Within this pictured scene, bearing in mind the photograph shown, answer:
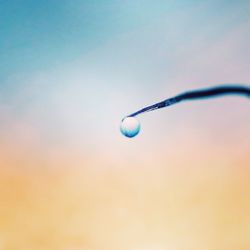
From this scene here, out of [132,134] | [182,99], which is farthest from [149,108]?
[132,134]

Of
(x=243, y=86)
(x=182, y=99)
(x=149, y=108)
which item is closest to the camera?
(x=243, y=86)

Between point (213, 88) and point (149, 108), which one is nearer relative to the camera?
point (213, 88)

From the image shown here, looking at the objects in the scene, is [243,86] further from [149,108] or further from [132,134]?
[132,134]

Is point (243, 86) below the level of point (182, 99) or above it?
below

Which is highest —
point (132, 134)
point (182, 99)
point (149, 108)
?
point (132, 134)

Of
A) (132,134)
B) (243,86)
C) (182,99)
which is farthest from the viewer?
(132,134)

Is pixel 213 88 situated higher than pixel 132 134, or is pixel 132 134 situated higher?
pixel 132 134

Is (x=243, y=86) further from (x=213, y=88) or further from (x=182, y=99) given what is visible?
(x=182, y=99)

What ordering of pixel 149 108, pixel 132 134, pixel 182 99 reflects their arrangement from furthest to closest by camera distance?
pixel 132 134
pixel 149 108
pixel 182 99

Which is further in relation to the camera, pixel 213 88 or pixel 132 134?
pixel 132 134

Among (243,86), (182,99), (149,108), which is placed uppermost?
(149,108)
